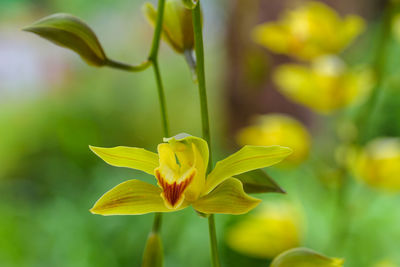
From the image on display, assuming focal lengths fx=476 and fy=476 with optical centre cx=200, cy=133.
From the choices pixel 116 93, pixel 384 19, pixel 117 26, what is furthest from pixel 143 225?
pixel 117 26

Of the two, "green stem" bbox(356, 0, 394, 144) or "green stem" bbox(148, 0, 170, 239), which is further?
"green stem" bbox(356, 0, 394, 144)

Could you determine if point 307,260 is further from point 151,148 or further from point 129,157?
point 151,148

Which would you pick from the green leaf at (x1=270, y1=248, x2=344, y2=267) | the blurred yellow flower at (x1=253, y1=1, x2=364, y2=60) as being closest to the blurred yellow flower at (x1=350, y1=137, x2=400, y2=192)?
the blurred yellow flower at (x1=253, y1=1, x2=364, y2=60)

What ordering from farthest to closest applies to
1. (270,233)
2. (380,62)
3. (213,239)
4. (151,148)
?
(151,148) < (270,233) < (380,62) < (213,239)

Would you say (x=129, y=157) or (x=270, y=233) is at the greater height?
(x=129, y=157)

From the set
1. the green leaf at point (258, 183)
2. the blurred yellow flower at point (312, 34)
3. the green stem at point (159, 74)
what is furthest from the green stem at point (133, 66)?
the blurred yellow flower at point (312, 34)

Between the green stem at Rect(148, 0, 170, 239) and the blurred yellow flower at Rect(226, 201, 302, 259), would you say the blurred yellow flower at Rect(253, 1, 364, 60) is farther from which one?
the green stem at Rect(148, 0, 170, 239)

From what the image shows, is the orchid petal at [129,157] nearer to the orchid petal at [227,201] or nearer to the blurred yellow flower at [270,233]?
the orchid petal at [227,201]

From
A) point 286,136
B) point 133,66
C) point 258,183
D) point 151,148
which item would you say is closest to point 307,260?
point 258,183
